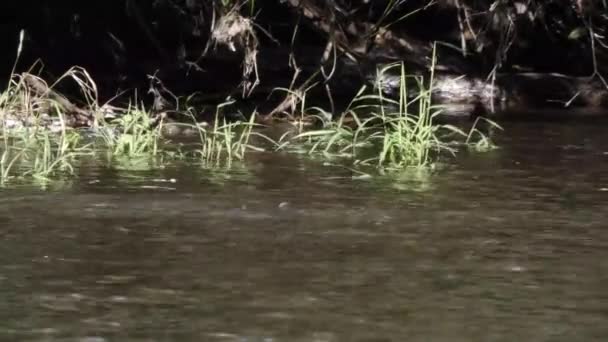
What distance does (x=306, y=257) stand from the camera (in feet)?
11.4

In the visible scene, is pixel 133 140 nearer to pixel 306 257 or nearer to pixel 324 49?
pixel 306 257

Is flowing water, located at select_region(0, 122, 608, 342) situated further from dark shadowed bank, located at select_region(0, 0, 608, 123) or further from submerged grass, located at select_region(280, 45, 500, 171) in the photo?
dark shadowed bank, located at select_region(0, 0, 608, 123)

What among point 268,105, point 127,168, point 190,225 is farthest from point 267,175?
point 268,105

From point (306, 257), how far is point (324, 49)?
5520 millimetres

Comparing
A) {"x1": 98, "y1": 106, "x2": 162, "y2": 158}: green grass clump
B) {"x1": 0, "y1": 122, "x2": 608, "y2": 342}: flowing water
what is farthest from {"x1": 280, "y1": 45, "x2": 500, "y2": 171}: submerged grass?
{"x1": 98, "y1": 106, "x2": 162, "y2": 158}: green grass clump

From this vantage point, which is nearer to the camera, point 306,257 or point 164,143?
point 306,257

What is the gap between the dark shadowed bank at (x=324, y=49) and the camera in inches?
334

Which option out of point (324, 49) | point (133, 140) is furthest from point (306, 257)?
point (324, 49)

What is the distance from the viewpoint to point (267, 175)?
5.17 m

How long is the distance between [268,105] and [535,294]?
5.64 metres

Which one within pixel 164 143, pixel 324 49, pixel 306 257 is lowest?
pixel 306 257

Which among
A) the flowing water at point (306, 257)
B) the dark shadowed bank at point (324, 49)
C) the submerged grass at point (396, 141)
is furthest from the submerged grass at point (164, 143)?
the dark shadowed bank at point (324, 49)

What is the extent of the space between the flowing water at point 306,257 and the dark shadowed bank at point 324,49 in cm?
337

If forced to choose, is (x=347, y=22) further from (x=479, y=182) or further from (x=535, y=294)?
(x=535, y=294)
